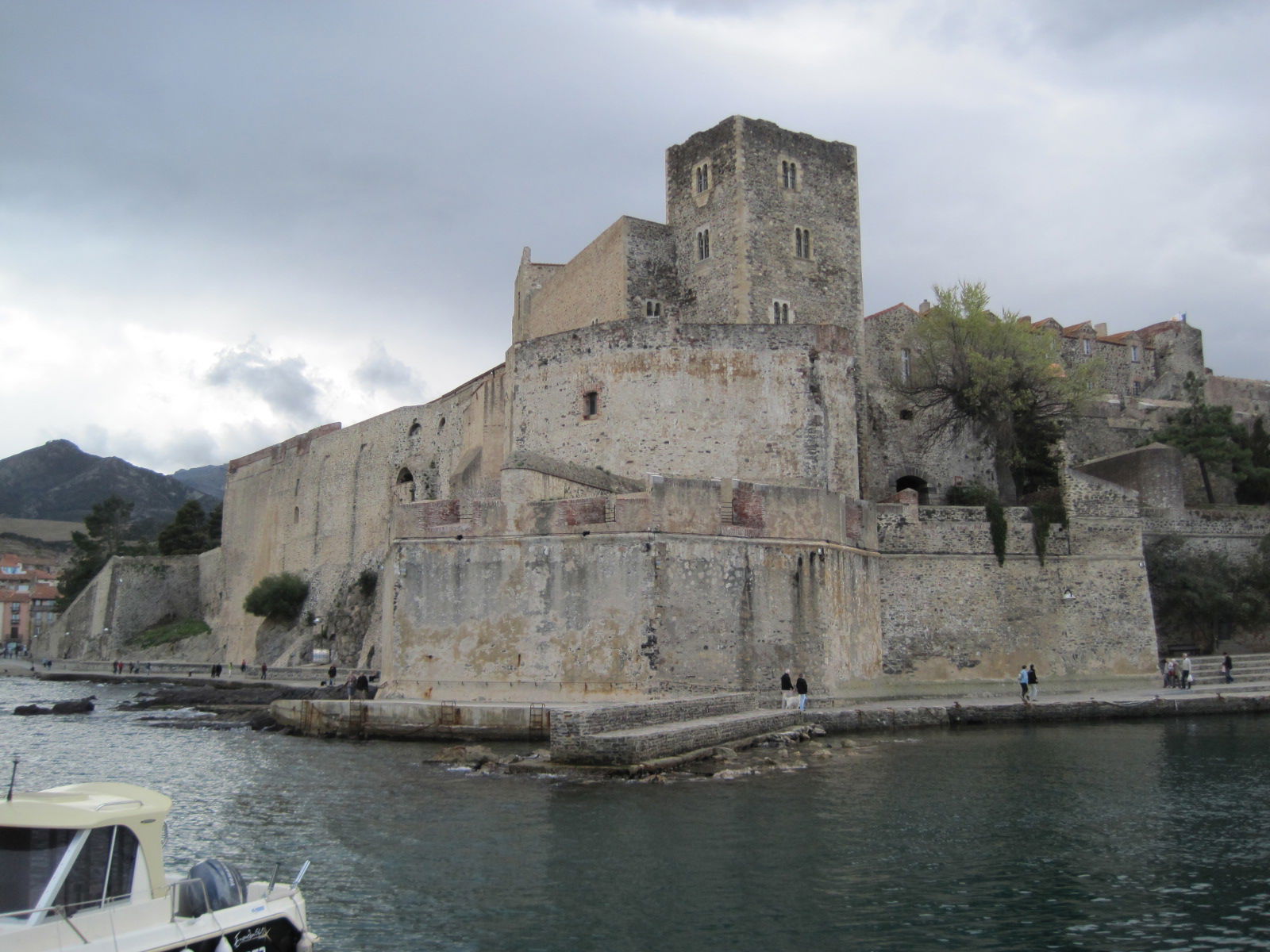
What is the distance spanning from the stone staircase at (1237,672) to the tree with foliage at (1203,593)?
104cm

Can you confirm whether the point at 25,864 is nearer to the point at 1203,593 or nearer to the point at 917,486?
the point at 1203,593

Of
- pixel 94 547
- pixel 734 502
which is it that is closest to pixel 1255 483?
pixel 734 502

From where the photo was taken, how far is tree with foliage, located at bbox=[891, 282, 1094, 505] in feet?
96.7

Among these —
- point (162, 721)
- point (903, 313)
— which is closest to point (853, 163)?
point (903, 313)

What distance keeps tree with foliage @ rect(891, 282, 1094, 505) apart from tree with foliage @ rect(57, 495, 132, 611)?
5219 cm

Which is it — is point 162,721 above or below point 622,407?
below

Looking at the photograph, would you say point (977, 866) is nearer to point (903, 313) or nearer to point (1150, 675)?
point (1150, 675)

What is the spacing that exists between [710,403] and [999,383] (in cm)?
899

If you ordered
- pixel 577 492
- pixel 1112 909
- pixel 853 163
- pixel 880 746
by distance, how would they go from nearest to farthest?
pixel 1112 909, pixel 880 746, pixel 577 492, pixel 853 163

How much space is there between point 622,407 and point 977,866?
53.4 ft

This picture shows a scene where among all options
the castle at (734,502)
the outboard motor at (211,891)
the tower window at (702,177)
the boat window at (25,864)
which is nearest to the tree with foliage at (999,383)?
the castle at (734,502)

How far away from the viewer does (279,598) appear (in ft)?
151

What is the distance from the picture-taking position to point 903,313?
35.4m

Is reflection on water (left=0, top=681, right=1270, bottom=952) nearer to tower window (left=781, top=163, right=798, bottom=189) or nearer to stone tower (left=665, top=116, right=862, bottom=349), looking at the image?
stone tower (left=665, top=116, right=862, bottom=349)
